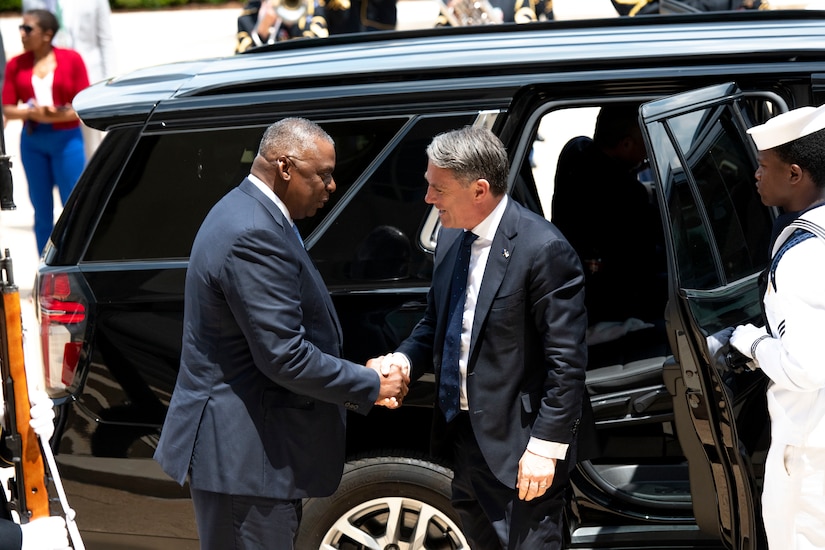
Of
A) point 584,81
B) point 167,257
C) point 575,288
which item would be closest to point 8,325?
point 167,257

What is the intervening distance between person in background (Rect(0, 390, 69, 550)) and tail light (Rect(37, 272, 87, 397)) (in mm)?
677

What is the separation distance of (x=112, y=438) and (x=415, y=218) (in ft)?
3.92

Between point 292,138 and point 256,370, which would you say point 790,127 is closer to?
point 292,138

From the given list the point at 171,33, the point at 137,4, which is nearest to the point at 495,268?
the point at 171,33

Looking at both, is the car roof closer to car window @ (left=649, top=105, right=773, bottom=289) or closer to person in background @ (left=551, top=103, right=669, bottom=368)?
car window @ (left=649, top=105, right=773, bottom=289)

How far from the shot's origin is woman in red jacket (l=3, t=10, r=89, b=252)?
7.62 meters

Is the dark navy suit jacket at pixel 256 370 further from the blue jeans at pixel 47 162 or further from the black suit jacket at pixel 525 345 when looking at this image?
the blue jeans at pixel 47 162

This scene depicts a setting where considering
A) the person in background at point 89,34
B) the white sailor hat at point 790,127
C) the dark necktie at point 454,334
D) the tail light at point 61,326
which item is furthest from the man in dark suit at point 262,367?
the person in background at point 89,34

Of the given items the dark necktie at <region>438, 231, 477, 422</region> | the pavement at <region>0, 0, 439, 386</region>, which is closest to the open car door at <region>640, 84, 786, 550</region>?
the dark necktie at <region>438, 231, 477, 422</region>

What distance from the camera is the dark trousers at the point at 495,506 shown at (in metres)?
3.12

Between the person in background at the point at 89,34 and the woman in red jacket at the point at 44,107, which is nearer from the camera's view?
the woman in red jacket at the point at 44,107

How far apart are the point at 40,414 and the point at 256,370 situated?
0.56m

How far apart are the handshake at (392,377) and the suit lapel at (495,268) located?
0.25 meters

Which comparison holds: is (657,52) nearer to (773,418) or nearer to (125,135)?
(773,418)
